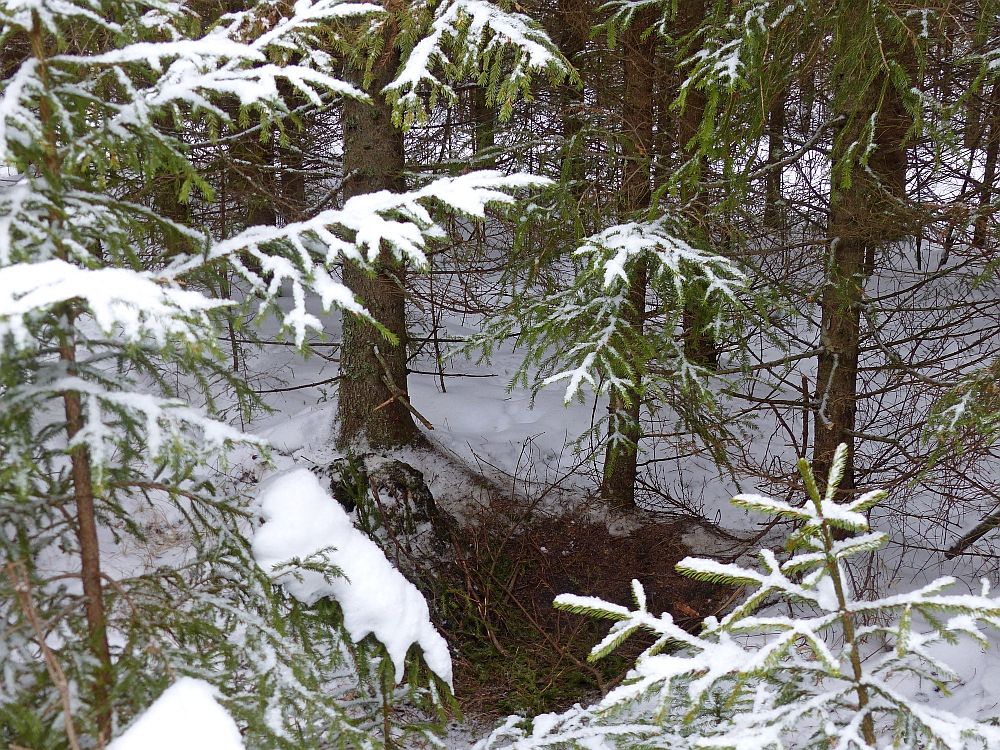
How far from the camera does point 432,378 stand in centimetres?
938

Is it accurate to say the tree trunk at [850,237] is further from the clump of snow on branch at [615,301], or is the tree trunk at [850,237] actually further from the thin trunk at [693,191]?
the clump of snow on branch at [615,301]

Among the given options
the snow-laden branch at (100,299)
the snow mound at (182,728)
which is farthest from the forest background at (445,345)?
the snow mound at (182,728)

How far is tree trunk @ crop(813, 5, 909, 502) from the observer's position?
534 centimetres

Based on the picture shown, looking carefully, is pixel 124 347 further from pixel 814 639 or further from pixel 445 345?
pixel 445 345

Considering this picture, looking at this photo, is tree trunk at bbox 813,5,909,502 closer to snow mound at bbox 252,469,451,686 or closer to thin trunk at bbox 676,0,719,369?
thin trunk at bbox 676,0,719,369

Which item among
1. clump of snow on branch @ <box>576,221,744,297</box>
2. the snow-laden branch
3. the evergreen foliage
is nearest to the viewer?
the snow-laden branch

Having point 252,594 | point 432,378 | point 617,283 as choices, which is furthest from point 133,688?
point 432,378

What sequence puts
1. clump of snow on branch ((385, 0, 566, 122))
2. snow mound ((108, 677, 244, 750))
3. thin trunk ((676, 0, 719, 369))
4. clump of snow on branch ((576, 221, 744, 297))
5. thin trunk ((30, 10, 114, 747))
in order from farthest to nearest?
thin trunk ((676, 0, 719, 369)) < clump of snow on branch ((576, 221, 744, 297)) < clump of snow on branch ((385, 0, 566, 122)) < thin trunk ((30, 10, 114, 747)) < snow mound ((108, 677, 244, 750))

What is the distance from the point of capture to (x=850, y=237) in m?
5.68

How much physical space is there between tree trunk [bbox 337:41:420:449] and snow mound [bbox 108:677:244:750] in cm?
451

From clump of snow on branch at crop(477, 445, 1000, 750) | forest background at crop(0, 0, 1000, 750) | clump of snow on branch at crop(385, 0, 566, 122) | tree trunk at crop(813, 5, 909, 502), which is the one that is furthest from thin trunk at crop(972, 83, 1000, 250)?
clump of snow on branch at crop(477, 445, 1000, 750)

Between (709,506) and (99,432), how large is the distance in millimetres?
6932

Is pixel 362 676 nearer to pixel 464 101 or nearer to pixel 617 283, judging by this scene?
pixel 617 283

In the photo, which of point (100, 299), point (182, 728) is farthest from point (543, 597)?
point (100, 299)
